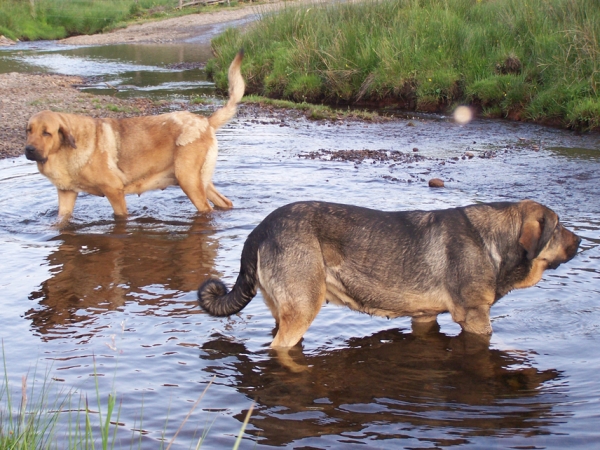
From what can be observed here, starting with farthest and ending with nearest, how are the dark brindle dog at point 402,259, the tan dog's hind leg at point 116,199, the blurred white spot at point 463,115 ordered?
1. the blurred white spot at point 463,115
2. the tan dog's hind leg at point 116,199
3. the dark brindle dog at point 402,259

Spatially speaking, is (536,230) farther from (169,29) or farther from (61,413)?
(169,29)

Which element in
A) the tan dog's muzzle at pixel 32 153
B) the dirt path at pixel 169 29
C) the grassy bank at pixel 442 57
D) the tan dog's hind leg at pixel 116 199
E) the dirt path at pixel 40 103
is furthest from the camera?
the dirt path at pixel 169 29

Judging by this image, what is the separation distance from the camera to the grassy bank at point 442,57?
49.1ft

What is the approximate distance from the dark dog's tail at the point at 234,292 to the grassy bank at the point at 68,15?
43091 millimetres

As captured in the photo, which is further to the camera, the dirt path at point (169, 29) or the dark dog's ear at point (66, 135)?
the dirt path at point (169, 29)

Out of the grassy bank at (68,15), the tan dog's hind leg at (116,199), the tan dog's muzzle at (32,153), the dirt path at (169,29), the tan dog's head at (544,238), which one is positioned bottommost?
the tan dog's hind leg at (116,199)

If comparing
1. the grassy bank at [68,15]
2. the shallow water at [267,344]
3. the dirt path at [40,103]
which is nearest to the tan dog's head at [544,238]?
the shallow water at [267,344]

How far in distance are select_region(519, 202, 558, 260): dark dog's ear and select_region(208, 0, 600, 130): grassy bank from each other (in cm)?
908

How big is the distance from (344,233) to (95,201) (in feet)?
21.2

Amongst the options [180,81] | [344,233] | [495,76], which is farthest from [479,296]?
[180,81]

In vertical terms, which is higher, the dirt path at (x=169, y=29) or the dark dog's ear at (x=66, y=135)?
the dirt path at (x=169, y=29)

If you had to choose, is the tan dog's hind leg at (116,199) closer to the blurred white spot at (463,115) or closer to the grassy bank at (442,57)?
the blurred white spot at (463,115)

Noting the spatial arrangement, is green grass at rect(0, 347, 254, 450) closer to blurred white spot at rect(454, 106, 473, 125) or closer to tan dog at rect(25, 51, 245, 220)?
tan dog at rect(25, 51, 245, 220)

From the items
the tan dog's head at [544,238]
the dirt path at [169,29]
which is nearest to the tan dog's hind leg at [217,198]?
the tan dog's head at [544,238]
